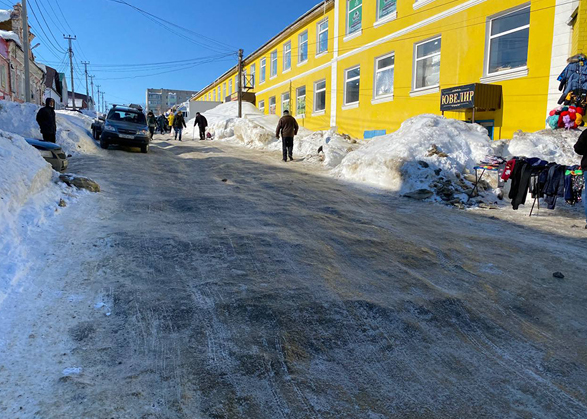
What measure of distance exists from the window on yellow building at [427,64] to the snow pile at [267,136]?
3.23 metres

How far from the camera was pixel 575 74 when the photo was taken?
9.16m

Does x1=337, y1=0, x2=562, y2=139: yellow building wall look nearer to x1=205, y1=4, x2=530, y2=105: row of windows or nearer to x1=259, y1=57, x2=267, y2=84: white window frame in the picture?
x1=205, y1=4, x2=530, y2=105: row of windows

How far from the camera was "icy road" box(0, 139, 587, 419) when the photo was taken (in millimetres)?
2322

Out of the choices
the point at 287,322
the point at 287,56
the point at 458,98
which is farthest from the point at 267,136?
the point at 287,322

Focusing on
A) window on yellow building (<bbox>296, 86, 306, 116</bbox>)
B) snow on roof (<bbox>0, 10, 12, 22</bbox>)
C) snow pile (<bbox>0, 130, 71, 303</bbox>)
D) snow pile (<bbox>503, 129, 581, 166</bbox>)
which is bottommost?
snow pile (<bbox>0, 130, 71, 303</bbox>)

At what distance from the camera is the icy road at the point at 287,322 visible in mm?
2322

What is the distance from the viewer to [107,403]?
2.20 m

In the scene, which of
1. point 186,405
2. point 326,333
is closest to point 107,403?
point 186,405

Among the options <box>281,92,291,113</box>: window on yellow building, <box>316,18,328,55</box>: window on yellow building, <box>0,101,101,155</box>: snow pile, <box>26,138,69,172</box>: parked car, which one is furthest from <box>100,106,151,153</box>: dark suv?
<box>281,92,291,113</box>: window on yellow building

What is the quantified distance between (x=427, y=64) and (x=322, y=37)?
356 inches

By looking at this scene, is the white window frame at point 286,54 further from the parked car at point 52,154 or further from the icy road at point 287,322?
the icy road at point 287,322

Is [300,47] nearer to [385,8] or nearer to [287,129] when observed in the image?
[385,8]

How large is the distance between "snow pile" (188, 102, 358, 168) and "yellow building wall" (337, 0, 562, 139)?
2038 mm

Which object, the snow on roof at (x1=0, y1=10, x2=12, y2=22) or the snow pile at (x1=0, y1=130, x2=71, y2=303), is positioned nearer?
the snow pile at (x1=0, y1=130, x2=71, y2=303)
